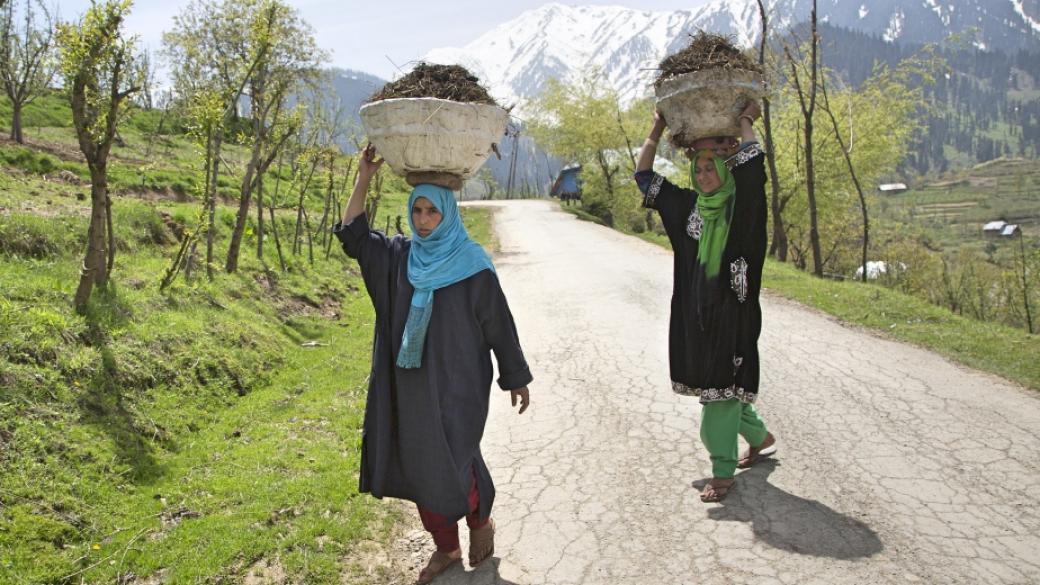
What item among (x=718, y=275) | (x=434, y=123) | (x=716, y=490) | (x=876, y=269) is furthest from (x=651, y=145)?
(x=876, y=269)

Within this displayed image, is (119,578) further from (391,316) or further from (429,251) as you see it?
(429,251)

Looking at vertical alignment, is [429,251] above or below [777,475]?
above

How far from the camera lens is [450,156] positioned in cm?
313

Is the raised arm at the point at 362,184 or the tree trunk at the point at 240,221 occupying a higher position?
the raised arm at the point at 362,184

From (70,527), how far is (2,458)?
26.1 inches

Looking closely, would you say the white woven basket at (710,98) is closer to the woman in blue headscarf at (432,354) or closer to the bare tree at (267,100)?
the woman in blue headscarf at (432,354)

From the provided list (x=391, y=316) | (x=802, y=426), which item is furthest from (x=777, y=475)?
(x=391, y=316)

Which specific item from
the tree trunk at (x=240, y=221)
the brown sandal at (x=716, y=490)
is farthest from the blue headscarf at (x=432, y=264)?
the tree trunk at (x=240, y=221)

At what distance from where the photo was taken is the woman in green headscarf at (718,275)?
12.7 feet

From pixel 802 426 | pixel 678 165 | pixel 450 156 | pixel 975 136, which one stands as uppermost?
pixel 975 136

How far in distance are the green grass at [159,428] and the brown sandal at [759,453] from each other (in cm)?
224

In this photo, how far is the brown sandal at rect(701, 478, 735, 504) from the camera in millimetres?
4121

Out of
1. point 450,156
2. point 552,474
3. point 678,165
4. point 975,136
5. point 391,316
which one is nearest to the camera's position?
point 450,156

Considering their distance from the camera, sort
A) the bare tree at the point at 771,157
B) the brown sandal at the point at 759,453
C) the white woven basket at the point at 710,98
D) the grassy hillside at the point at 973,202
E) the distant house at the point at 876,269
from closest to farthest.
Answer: the white woven basket at the point at 710,98
the brown sandal at the point at 759,453
the bare tree at the point at 771,157
the distant house at the point at 876,269
the grassy hillside at the point at 973,202
